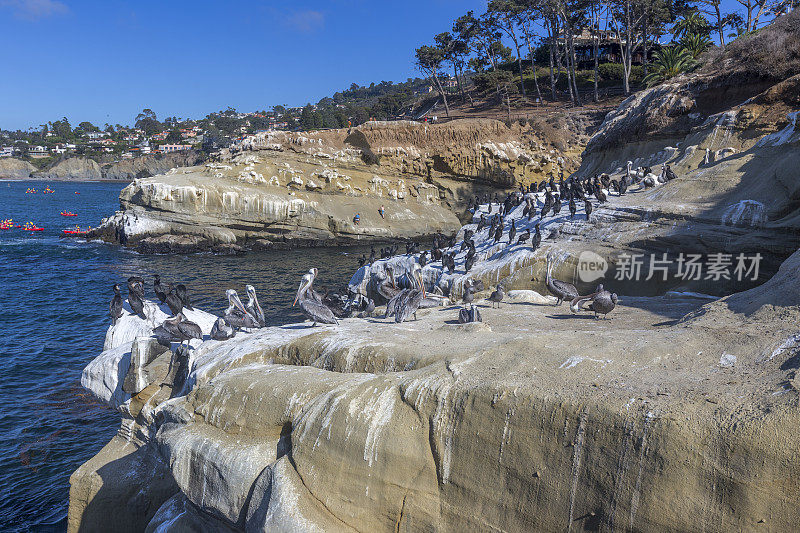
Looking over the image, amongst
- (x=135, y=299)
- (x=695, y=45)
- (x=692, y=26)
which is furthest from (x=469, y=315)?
(x=692, y=26)

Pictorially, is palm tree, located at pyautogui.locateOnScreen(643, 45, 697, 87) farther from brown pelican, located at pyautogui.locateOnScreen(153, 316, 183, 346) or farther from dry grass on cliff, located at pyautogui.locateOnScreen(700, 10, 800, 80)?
brown pelican, located at pyautogui.locateOnScreen(153, 316, 183, 346)

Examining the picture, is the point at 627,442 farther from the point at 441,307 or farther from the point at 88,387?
the point at 88,387

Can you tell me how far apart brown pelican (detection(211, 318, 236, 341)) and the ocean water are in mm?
5083

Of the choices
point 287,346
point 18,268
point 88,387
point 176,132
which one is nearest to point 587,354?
point 287,346

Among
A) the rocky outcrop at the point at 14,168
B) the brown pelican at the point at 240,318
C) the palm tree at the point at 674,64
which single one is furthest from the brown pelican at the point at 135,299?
the rocky outcrop at the point at 14,168

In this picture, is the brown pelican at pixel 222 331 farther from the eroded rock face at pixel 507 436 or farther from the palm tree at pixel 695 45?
the palm tree at pixel 695 45

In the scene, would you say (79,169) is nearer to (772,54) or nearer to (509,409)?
(772,54)

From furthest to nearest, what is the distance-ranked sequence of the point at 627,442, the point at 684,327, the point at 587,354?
1. the point at 684,327
2. the point at 587,354
3. the point at 627,442

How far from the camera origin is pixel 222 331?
457 inches

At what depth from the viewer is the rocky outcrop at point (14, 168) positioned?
441ft

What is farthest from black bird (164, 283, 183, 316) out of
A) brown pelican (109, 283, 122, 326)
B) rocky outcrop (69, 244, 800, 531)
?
rocky outcrop (69, 244, 800, 531)

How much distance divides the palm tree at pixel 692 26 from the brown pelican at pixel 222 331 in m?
46.6

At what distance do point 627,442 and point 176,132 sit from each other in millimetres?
166929

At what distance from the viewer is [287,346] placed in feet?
34.4
